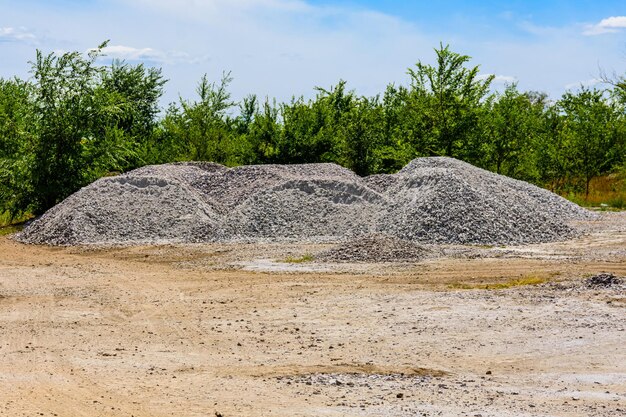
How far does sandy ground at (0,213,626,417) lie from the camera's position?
922 cm

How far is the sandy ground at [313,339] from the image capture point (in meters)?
9.22

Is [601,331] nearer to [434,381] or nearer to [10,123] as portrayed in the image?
[434,381]

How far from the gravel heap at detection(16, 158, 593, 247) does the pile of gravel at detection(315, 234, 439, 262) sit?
2.15m

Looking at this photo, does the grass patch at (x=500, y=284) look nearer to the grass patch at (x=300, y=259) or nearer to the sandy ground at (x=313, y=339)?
the sandy ground at (x=313, y=339)

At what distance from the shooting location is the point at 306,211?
26984mm

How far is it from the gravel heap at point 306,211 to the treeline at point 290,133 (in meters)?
2.90

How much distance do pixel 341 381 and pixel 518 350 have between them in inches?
116

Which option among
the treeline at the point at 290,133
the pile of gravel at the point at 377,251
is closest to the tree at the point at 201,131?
the treeline at the point at 290,133

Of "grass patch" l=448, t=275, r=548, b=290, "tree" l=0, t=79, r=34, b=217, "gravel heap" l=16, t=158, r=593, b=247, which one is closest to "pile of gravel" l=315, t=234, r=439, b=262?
"gravel heap" l=16, t=158, r=593, b=247

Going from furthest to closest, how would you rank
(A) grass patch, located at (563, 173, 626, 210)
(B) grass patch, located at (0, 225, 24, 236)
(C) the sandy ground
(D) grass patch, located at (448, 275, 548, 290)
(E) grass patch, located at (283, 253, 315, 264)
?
(A) grass patch, located at (563, 173, 626, 210), (B) grass patch, located at (0, 225, 24, 236), (E) grass patch, located at (283, 253, 315, 264), (D) grass patch, located at (448, 275, 548, 290), (C) the sandy ground

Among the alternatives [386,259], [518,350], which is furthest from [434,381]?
[386,259]

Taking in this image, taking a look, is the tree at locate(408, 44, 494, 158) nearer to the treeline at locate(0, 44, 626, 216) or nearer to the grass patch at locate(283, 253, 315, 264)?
the treeline at locate(0, 44, 626, 216)

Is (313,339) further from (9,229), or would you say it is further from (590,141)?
(590,141)

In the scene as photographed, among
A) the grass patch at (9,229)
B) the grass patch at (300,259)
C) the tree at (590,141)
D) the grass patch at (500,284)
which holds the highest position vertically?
the tree at (590,141)
